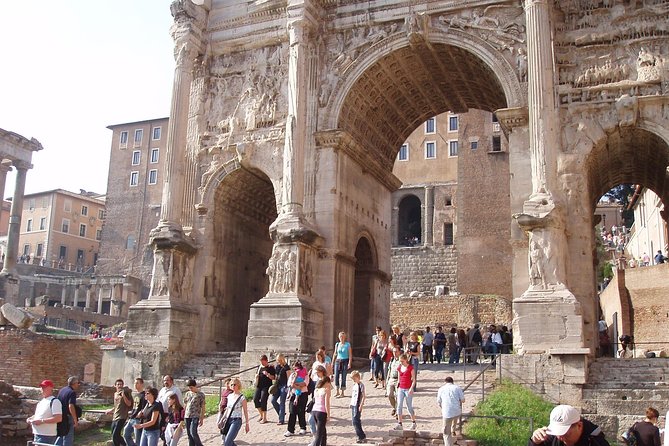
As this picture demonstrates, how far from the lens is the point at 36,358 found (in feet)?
93.2

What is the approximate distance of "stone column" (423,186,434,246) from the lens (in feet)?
201

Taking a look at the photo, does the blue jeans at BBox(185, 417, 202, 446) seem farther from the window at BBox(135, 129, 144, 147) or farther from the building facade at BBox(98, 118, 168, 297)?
the window at BBox(135, 129, 144, 147)

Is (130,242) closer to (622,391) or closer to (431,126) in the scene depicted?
(431,126)

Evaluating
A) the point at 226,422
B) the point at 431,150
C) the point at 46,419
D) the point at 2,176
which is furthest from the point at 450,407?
the point at 431,150

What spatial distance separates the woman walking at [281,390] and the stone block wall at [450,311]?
3138 centimetres

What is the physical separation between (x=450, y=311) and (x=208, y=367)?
98.5 feet

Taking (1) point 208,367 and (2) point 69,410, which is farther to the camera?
(1) point 208,367

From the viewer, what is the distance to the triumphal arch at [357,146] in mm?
17641

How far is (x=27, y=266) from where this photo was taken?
217 feet

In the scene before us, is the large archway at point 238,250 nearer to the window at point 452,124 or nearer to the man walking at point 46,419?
the man walking at point 46,419

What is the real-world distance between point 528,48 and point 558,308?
6.36 m

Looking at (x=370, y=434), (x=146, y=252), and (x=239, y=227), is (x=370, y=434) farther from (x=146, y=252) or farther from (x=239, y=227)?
(x=146, y=252)

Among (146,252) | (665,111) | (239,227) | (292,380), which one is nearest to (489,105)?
(665,111)

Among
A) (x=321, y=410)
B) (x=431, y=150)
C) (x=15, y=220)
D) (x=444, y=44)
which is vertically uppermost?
(x=431, y=150)
